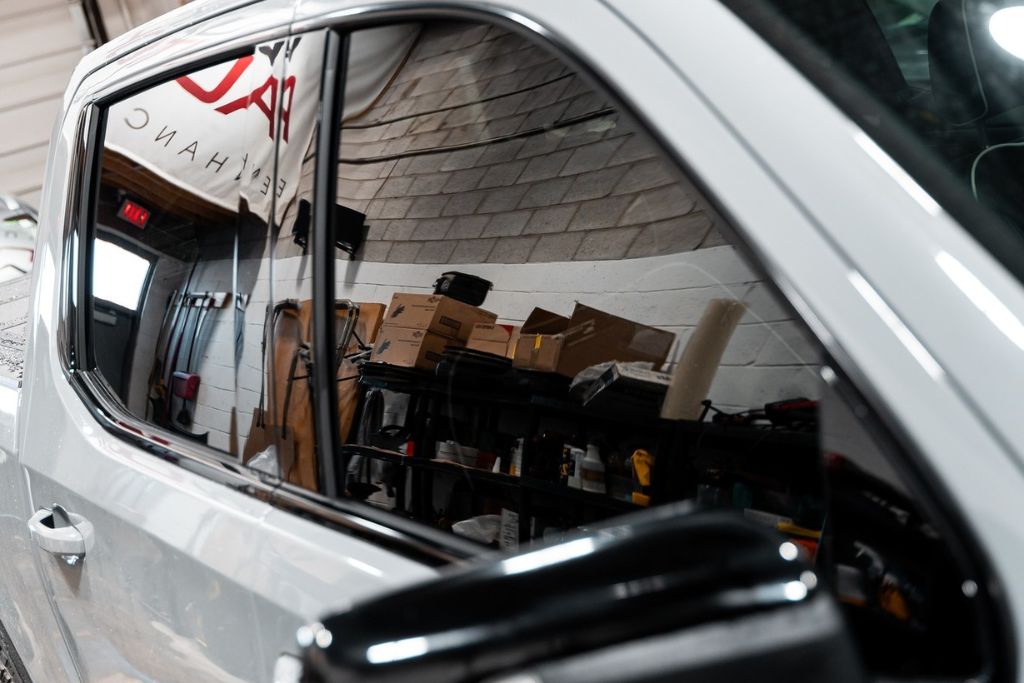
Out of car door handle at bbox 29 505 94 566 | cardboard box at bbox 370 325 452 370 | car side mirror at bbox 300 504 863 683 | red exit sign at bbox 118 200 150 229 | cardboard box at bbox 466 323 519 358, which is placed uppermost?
red exit sign at bbox 118 200 150 229

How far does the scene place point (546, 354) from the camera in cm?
102

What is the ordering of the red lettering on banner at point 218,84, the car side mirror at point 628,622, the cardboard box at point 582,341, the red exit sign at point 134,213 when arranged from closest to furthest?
the car side mirror at point 628,622, the cardboard box at point 582,341, the red lettering on banner at point 218,84, the red exit sign at point 134,213

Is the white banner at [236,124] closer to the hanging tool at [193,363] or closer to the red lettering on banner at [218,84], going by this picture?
the red lettering on banner at [218,84]

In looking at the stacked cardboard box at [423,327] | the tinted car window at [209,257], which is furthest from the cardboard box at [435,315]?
the tinted car window at [209,257]

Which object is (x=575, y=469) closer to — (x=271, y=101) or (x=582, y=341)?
(x=582, y=341)

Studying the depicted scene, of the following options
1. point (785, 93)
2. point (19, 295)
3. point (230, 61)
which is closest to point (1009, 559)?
point (785, 93)

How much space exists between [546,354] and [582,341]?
51mm

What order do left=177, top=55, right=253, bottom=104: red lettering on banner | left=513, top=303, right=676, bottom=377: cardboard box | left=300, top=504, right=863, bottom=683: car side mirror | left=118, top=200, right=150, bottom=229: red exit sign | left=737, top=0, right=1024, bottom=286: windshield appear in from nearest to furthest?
left=300, top=504, right=863, bottom=683: car side mirror < left=737, top=0, right=1024, bottom=286: windshield < left=513, top=303, right=676, bottom=377: cardboard box < left=177, top=55, right=253, bottom=104: red lettering on banner < left=118, top=200, right=150, bottom=229: red exit sign

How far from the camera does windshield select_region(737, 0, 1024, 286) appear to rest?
2.62 feet

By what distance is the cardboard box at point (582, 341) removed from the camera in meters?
0.93

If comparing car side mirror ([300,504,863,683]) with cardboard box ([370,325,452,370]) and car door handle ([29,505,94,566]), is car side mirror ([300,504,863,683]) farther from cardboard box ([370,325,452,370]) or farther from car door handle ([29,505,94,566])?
car door handle ([29,505,94,566])

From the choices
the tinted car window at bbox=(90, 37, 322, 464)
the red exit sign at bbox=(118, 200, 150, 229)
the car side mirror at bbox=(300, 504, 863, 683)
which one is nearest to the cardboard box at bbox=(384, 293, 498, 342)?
the tinted car window at bbox=(90, 37, 322, 464)

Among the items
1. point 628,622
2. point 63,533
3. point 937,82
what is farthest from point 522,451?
point 63,533

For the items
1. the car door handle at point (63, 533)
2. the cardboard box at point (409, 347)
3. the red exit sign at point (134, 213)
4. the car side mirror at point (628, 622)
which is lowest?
the car door handle at point (63, 533)
